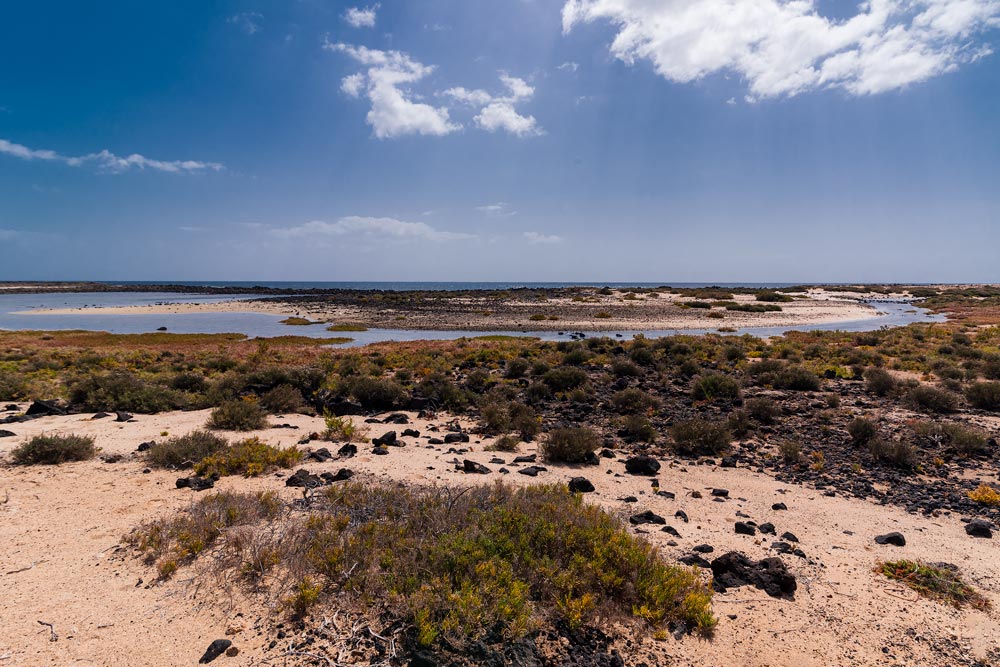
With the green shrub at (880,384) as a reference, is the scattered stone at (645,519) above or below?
below

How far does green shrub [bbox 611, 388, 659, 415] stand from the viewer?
13.4 meters

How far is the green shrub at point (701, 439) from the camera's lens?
33.3 ft

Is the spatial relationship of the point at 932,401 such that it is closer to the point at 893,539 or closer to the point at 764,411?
the point at 764,411

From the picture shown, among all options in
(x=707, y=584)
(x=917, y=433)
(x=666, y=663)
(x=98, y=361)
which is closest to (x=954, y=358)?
(x=917, y=433)

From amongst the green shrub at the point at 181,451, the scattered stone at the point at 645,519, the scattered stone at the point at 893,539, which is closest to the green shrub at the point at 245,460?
the green shrub at the point at 181,451

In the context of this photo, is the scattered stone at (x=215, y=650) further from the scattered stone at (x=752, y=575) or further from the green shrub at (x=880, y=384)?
the green shrub at (x=880, y=384)

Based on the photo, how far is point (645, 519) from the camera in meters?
6.74

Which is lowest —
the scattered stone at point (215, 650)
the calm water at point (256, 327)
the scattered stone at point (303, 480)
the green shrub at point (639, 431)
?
the calm water at point (256, 327)

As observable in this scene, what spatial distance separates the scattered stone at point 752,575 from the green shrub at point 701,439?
184 inches

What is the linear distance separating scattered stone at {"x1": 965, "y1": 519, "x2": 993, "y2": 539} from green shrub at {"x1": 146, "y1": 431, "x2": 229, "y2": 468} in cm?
1168

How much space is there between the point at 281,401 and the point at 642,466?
385 inches

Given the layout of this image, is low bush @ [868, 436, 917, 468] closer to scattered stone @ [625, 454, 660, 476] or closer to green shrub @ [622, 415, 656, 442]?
green shrub @ [622, 415, 656, 442]

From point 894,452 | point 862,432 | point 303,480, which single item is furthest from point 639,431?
point 303,480

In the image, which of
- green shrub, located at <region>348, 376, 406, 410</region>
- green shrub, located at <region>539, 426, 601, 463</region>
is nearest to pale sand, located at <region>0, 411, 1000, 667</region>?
green shrub, located at <region>539, 426, 601, 463</region>
